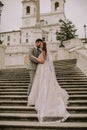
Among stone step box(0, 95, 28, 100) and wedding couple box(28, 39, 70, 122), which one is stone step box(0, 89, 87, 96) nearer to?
stone step box(0, 95, 28, 100)

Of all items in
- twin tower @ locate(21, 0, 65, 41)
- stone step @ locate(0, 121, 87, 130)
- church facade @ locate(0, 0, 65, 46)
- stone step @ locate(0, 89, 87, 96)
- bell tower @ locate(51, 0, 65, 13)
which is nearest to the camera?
stone step @ locate(0, 121, 87, 130)

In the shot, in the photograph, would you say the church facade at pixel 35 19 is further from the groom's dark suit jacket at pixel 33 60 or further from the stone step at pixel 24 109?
the stone step at pixel 24 109

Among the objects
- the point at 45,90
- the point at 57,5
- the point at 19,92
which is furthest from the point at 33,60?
the point at 57,5

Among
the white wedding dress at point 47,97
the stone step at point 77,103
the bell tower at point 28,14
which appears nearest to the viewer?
the white wedding dress at point 47,97

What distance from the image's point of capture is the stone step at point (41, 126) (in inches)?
241

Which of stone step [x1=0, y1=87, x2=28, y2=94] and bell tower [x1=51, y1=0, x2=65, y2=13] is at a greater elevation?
bell tower [x1=51, y1=0, x2=65, y2=13]

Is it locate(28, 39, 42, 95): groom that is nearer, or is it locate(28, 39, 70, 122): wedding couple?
locate(28, 39, 70, 122): wedding couple

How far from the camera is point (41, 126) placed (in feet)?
20.5

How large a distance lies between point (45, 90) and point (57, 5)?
76900mm

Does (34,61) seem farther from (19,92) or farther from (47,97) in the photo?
(19,92)

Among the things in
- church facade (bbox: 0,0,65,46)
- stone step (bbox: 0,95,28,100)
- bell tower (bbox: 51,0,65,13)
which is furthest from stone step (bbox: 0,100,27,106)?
bell tower (bbox: 51,0,65,13)

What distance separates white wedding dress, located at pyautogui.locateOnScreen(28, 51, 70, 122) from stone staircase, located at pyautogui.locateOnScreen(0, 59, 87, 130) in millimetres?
210

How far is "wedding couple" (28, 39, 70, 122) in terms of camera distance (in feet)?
21.8

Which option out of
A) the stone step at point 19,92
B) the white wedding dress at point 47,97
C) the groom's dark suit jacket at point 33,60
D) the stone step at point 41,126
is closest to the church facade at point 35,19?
the stone step at point 19,92
